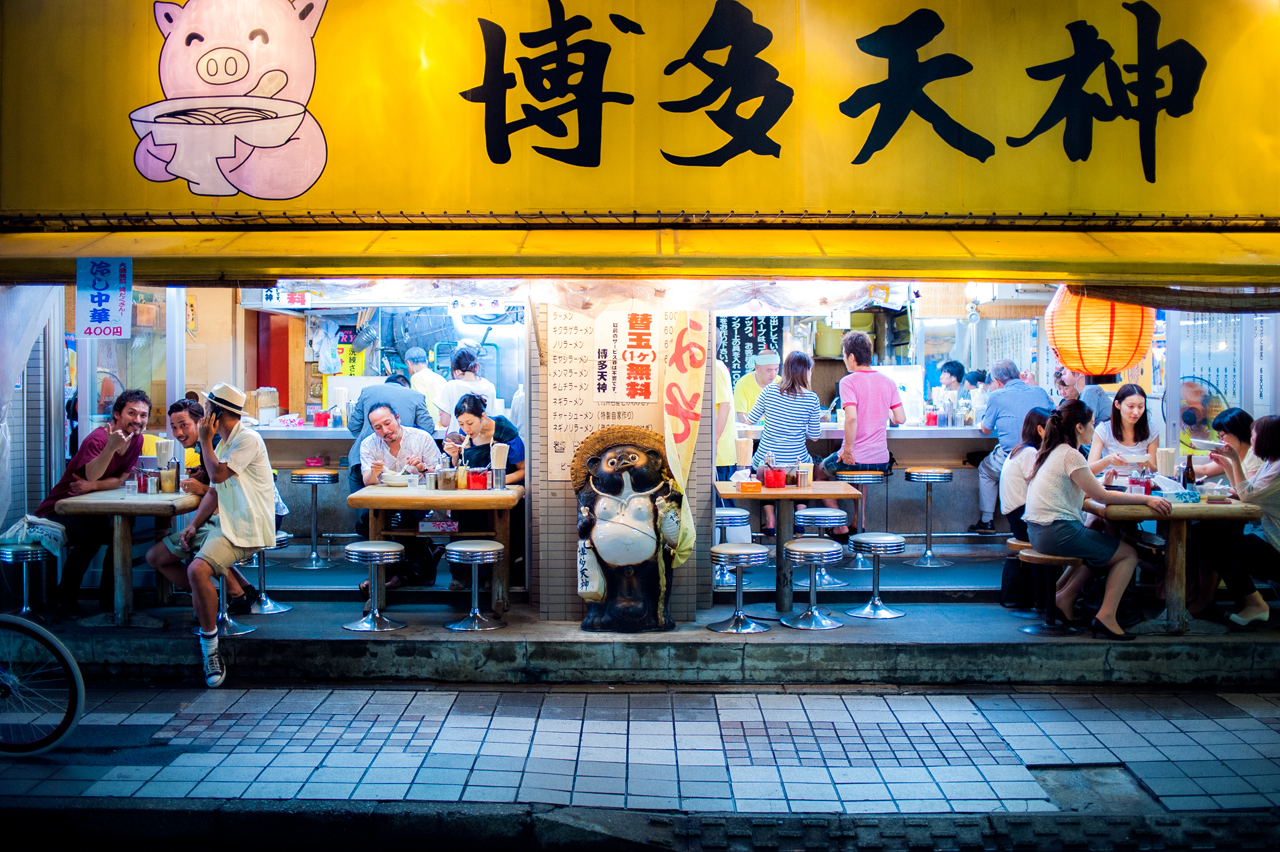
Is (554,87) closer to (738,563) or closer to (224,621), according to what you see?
(738,563)

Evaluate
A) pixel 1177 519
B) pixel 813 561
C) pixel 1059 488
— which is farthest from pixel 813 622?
pixel 1177 519

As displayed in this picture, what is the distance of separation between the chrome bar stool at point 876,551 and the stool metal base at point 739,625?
3.43 feet

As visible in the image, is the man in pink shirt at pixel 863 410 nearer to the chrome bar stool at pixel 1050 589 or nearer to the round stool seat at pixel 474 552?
the chrome bar stool at pixel 1050 589

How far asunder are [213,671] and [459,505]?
7.36ft

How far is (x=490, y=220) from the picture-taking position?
6.69 metres

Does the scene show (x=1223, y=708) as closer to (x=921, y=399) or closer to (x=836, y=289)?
(x=836, y=289)

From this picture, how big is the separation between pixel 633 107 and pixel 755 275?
1.66 meters

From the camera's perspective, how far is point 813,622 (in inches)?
297

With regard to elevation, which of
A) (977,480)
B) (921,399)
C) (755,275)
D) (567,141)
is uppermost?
(567,141)

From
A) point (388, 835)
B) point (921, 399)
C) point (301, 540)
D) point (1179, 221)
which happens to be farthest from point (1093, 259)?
point (301, 540)

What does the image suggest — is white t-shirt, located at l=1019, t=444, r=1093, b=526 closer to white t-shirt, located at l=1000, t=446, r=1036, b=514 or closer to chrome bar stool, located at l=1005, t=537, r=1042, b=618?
chrome bar stool, located at l=1005, t=537, r=1042, b=618

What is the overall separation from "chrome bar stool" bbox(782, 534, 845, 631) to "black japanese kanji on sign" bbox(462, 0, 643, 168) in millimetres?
3542


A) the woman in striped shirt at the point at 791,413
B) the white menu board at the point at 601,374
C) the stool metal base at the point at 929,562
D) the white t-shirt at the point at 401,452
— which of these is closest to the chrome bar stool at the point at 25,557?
the white t-shirt at the point at 401,452

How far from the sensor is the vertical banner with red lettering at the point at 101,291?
626 cm
